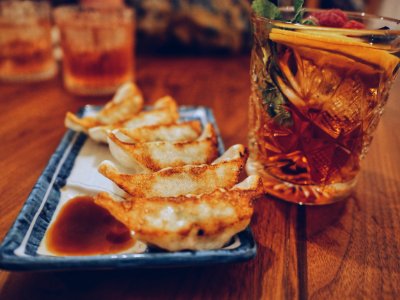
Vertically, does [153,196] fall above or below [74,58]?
below

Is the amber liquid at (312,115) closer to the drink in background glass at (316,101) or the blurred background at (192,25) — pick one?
the drink in background glass at (316,101)

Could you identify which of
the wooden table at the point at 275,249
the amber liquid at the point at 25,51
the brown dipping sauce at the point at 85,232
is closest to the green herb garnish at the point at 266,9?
the wooden table at the point at 275,249

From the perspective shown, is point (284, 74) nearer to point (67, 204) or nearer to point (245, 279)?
point (245, 279)

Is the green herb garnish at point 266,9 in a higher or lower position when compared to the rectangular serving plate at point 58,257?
higher

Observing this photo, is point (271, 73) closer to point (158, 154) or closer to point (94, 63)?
point (158, 154)

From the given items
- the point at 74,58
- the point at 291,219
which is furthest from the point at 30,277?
the point at 74,58

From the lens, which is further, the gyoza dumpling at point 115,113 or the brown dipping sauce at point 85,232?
the gyoza dumpling at point 115,113

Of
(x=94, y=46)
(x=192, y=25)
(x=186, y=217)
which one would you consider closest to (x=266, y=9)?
(x=186, y=217)

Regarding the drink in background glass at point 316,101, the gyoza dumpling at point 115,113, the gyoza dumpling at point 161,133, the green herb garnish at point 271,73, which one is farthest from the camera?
the gyoza dumpling at point 115,113
